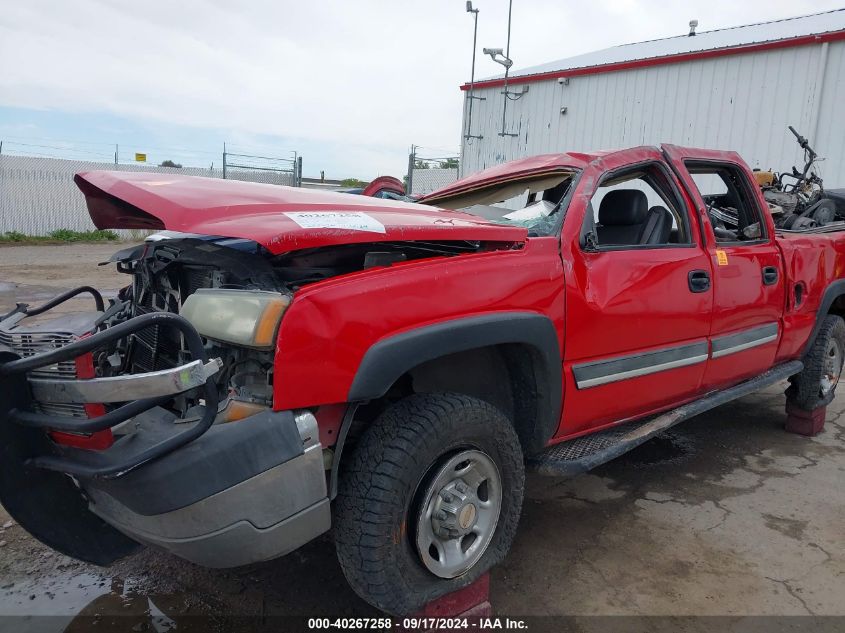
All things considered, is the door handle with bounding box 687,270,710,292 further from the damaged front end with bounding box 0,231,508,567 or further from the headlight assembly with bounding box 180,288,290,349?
the headlight assembly with bounding box 180,288,290,349

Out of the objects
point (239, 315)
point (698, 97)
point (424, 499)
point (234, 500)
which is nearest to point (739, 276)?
point (424, 499)

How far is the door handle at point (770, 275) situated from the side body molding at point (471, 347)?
185 cm

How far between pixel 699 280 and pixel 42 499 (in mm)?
2976

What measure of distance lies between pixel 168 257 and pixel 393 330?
105 cm

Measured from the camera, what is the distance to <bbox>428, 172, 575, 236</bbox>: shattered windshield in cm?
288

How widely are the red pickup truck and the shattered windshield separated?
0.09 ft

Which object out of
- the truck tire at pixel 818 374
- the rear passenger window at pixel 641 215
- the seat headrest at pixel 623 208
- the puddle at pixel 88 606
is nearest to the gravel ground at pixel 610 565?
the puddle at pixel 88 606

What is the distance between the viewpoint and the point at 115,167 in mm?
18172

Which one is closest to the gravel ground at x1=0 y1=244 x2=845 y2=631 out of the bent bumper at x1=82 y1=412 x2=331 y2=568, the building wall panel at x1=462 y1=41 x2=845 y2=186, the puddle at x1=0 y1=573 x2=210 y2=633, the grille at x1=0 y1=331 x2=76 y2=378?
the puddle at x1=0 y1=573 x2=210 y2=633

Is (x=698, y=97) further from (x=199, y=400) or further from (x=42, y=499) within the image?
(x=42, y=499)

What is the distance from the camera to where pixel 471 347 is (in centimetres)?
225

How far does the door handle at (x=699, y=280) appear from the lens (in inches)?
125

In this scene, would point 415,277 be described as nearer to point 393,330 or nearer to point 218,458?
point 393,330

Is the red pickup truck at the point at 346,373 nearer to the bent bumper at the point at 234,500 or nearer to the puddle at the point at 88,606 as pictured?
the bent bumper at the point at 234,500
